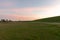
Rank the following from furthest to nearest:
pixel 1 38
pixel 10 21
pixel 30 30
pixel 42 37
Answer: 1. pixel 10 21
2. pixel 30 30
3. pixel 42 37
4. pixel 1 38

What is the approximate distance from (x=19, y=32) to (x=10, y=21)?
534 cm

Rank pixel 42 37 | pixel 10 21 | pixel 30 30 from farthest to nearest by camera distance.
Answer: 1. pixel 10 21
2. pixel 30 30
3. pixel 42 37

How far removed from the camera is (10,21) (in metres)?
17.1

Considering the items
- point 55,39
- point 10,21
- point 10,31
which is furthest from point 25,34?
point 10,21

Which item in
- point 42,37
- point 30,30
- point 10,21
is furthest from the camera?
point 10,21

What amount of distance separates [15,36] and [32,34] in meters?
1.55

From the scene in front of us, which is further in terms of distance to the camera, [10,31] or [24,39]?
[10,31]

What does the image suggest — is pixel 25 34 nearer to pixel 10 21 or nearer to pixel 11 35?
pixel 11 35

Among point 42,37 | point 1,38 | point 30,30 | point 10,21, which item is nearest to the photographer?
point 1,38

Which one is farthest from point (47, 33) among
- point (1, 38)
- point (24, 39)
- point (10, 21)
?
point (10, 21)

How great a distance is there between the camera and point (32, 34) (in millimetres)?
11812

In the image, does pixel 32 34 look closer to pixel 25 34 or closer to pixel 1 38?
pixel 25 34

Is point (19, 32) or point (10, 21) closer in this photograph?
point (19, 32)

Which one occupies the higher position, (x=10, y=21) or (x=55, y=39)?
→ (x=10, y=21)
